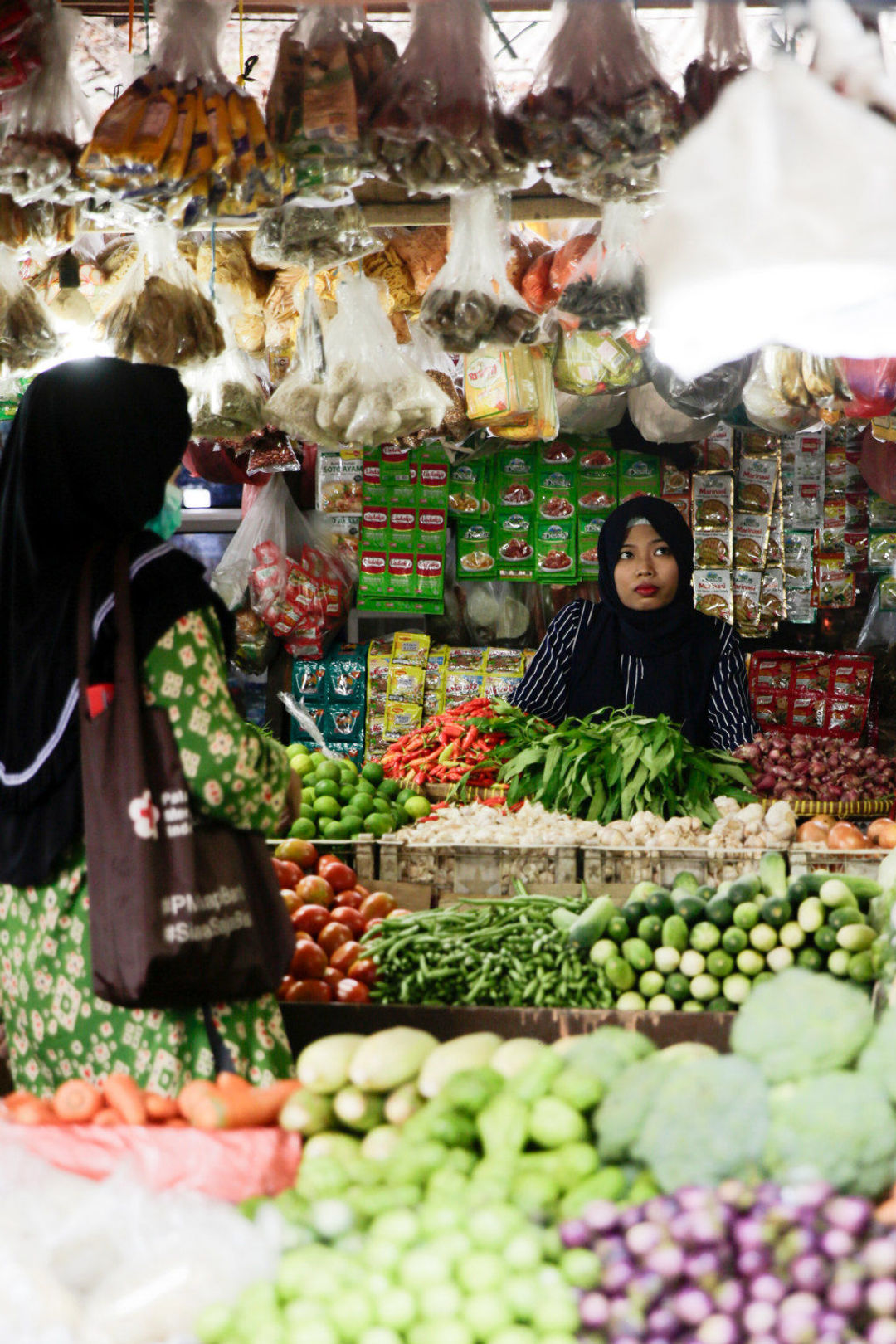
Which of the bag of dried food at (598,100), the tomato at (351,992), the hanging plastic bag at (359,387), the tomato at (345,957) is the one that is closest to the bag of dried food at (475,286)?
the hanging plastic bag at (359,387)

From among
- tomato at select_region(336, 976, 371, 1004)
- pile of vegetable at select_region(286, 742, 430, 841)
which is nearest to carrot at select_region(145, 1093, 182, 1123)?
tomato at select_region(336, 976, 371, 1004)

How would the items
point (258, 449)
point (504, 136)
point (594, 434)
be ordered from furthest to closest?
point (594, 434), point (258, 449), point (504, 136)

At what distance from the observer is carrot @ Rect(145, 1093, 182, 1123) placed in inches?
68.1

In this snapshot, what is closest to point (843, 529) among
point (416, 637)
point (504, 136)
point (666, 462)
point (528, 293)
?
point (666, 462)

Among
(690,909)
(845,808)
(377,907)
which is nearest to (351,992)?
(377,907)

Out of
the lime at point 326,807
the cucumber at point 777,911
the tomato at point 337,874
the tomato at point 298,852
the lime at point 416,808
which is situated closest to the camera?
the cucumber at point 777,911

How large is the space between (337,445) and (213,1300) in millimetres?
3552

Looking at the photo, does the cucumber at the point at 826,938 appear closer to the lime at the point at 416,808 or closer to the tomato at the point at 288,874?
the tomato at the point at 288,874

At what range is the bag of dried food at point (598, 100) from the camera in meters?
2.76

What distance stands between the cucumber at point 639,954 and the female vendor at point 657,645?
2198mm

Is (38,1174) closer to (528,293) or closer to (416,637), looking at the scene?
(528,293)

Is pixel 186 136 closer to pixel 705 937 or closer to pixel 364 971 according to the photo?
pixel 364 971

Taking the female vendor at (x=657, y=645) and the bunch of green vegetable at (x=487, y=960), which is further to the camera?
the female vendor at (x=657, y=645)

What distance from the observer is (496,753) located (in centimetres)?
460
